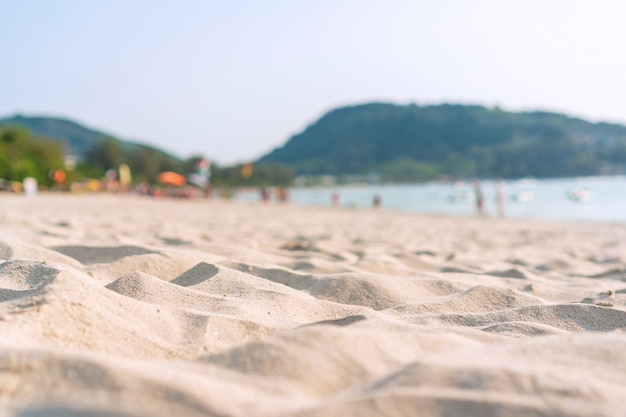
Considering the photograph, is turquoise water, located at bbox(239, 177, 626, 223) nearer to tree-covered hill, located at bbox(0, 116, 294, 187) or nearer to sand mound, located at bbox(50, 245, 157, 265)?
sand mound, located at bbox(50, 245, 157, 265)

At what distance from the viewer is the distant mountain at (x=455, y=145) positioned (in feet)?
368

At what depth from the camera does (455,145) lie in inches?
5827

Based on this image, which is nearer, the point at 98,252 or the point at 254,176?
the point at 98,252

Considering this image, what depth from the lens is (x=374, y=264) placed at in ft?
9.62

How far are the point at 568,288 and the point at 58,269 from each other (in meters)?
2.23

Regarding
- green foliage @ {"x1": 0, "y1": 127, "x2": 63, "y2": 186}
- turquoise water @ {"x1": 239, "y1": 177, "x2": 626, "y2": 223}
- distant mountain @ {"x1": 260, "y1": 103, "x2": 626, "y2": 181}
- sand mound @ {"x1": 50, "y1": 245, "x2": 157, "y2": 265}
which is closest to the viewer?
sand mound @ {"x1": 50, "y1": 245, "x2": 157, "y2": 265}

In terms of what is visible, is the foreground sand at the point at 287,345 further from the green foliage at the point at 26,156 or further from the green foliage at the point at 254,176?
the green foliage at the point at 254,176

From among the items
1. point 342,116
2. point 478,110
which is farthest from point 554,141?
point 342,116

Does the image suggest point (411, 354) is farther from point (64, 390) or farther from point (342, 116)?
point (342, 116)

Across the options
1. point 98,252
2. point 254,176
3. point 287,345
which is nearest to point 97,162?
point 254,176

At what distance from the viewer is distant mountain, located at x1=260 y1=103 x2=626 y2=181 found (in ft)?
368

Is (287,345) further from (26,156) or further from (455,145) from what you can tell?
(455,145)

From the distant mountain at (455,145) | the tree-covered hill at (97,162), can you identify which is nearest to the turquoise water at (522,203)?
the tree-covered hill at (97,162)

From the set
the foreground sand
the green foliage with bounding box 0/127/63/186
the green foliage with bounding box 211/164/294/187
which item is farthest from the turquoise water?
the green foliage with bounding box 211/164/294/187
